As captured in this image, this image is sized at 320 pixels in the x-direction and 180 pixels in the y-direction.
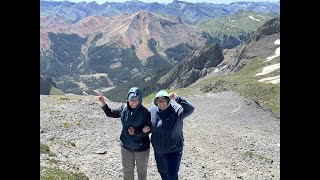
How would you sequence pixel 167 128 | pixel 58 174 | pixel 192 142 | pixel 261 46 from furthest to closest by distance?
pixel 261 46
pixel 192 142
pixel 58 174
pixel 167 128

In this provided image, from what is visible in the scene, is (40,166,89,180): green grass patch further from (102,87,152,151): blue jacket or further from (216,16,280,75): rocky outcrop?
(216,16,280,75): rocky outcrop

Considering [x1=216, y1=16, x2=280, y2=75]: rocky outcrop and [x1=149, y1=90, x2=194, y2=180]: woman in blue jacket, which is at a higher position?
[x1=216, y1=16, x2=280, y2=75]: rocky outcrop

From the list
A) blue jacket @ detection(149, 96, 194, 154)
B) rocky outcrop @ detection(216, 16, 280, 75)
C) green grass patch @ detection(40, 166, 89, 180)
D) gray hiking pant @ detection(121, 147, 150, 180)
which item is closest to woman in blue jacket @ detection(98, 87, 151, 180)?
gray hiking pant @ detection(121, 147, 150, 180)

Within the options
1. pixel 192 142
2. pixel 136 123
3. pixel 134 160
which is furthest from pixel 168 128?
pixel 192 142

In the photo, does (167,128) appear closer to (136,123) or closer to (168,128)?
(168,128)

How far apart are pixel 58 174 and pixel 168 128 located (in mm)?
7006

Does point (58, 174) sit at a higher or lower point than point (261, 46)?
lower

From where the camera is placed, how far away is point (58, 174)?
1578cm

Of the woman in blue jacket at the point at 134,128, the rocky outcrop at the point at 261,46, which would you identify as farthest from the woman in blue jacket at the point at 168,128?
the rocky outcrop at the point at 261,46

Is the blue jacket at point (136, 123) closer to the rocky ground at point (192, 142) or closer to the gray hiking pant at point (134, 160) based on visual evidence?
the gray hiking pant at point (134, 160)

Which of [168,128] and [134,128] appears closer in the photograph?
[168,128]

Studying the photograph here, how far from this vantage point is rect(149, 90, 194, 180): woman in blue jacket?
1052 cm

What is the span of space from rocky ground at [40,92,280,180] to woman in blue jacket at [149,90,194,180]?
7467 mm

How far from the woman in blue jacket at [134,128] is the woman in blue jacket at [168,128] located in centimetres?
26
